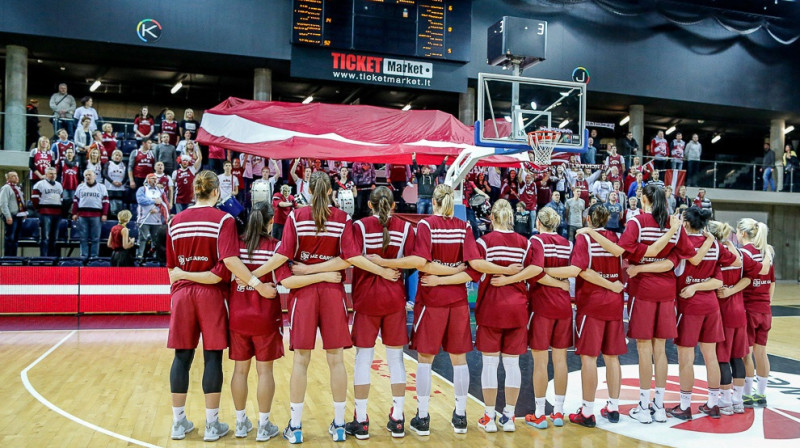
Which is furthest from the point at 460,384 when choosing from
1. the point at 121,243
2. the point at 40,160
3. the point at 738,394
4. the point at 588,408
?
the point at 40,160

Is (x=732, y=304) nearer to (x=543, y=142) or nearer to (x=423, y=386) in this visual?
(x=423, y=386)

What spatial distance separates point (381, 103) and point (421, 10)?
753 cm

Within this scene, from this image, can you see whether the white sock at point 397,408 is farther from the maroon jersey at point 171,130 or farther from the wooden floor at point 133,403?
the maroon jersey at point 171,130

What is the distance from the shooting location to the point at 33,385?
255 inches

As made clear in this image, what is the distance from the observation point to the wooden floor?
4898 millimetres

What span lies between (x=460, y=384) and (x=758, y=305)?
11.0ft

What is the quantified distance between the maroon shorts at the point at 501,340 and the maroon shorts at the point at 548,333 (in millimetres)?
159

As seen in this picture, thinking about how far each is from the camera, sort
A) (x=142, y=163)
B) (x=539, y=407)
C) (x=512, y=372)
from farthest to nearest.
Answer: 1. (x=142, y=163)
2. (x=539, y=407)
3. (x=512, y=372)

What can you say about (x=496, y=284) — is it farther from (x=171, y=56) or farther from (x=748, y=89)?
(x=748, y=89)

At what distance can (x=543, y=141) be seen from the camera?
9273 millimetres

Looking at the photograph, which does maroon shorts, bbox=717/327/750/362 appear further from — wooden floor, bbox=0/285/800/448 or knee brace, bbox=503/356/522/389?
knee brace, bbox=503/356/522/389

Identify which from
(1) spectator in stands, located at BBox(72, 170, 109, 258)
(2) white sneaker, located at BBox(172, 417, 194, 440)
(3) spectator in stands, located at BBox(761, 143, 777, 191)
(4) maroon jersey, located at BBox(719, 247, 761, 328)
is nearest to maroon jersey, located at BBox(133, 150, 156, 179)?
(1) spectator in stands, located at BBox(72, 170, 109, 258)

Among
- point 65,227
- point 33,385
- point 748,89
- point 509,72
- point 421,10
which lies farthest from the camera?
point 748,89

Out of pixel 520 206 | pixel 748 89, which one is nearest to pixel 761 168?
pixel 748 89
